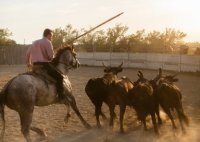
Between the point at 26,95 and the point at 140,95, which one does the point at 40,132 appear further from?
the point at 140,95

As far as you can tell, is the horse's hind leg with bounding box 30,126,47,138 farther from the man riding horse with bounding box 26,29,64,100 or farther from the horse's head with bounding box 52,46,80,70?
the horse's head with bounding box 52,46,80,70

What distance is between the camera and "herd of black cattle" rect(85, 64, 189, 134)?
10.8 meters

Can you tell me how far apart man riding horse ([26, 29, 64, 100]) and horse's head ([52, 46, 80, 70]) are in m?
0.28

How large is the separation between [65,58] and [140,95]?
2.22 meters

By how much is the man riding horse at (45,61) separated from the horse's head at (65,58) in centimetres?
28

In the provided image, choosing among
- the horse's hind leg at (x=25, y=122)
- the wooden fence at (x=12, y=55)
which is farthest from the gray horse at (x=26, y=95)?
the wooden fence at (x=12, y=55)

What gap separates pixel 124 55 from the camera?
1428 inches

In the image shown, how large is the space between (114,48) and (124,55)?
7.16 meters

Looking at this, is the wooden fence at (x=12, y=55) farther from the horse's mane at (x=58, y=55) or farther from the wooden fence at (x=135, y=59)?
→ the horse's mane at (x=58, y=55)

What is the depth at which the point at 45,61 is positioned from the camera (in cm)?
1040

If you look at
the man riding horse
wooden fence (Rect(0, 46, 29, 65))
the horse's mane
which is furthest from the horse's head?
wooden fence (Rect(0, 46, 29, 65))

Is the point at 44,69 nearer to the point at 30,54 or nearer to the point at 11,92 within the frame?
the point at 30,54

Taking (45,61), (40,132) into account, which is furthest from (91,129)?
(45,61)

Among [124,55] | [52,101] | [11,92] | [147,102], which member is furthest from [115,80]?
[124,55]
